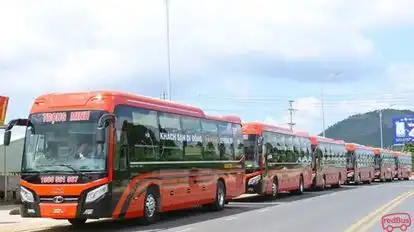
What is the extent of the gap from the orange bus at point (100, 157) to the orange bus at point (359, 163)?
3107 cm

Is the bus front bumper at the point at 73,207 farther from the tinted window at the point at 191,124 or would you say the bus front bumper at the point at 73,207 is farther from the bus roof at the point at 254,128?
the bus roof at the point at 254,128

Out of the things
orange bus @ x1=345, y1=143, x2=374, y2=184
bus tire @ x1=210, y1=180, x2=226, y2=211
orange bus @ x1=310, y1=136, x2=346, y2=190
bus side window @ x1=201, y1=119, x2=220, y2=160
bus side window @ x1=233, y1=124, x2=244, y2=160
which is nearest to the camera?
bus side window @ x1=201, y1=119, x2=220, y2=160

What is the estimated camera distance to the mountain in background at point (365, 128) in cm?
16162

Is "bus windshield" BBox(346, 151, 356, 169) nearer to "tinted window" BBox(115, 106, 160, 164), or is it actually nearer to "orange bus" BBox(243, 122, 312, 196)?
"orange bus" BBox(243, 122, 312, 196)

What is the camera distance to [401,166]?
68875mm

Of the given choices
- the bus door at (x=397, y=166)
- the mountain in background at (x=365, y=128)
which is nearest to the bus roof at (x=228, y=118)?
the bus door at (x=397, y=166)

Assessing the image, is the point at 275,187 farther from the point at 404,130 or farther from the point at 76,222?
the point at 404,130

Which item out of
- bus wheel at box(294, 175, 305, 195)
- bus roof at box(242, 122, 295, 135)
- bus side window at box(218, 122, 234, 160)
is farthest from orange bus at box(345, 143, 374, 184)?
bus side window at box(218, 122, 234, 160)

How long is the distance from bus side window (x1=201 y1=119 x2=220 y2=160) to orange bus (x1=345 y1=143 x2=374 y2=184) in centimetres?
2688

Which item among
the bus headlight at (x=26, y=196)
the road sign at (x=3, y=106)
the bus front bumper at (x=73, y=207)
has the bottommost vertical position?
the bus front bumper at (x=73, y=207)

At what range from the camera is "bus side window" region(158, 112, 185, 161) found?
57.2 feet

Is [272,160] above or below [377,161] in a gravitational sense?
above

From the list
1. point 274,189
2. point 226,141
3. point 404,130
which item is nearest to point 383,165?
point 404,130

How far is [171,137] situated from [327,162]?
75.9 ft
